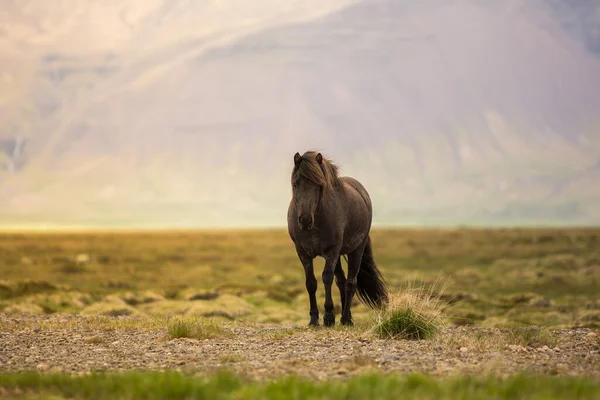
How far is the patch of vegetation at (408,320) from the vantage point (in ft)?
44.9

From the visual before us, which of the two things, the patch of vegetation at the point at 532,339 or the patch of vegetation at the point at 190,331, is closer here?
the patch of vegetation at the point at 532,339

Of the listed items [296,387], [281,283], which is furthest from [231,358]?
[281,283]

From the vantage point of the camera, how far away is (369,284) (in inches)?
723

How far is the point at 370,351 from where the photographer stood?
454 inches

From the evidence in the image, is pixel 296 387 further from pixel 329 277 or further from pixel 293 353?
pixel 329 277

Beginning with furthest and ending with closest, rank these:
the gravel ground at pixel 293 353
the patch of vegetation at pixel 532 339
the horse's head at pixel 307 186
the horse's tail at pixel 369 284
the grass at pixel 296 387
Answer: the horse's tail at pixel 369 284
the horse's head at pixel 307 186
the patch of vegetation at pixel 532 339
the gravel ground at pixel 293 353
the grass at pixel 296 387

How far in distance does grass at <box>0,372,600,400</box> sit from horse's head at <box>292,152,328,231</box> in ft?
19.9

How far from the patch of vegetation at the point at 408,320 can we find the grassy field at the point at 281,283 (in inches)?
29.4

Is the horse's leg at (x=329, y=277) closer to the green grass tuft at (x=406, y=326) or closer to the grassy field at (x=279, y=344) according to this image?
the grassy field at (x=279, y=344)

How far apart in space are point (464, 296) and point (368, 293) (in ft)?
59.3

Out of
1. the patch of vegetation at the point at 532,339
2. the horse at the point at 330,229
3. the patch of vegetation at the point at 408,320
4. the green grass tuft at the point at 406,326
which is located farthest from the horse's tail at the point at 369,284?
the patch of vegetation at the point at 532,339

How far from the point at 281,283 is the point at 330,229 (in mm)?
33028

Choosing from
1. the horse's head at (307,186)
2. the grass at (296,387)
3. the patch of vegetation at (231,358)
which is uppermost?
the horse's head at (307,186)

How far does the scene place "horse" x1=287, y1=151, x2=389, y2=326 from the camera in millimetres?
15023
